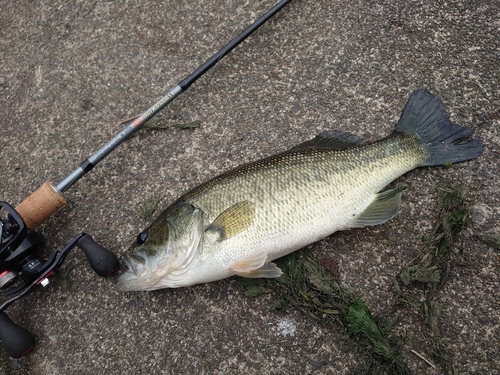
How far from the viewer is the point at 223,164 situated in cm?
280

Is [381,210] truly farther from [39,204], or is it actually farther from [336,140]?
[39,204]

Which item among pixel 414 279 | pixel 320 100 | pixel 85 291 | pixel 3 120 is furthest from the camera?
pixel 3 120

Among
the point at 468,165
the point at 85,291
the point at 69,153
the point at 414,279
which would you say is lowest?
the point at 414,279

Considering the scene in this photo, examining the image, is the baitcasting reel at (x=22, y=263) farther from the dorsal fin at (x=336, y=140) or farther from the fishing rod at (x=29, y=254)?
the dorsal fin at (x=336, y=140)

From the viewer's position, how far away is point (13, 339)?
7.74 ft

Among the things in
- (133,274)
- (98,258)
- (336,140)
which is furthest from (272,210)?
(98,258)

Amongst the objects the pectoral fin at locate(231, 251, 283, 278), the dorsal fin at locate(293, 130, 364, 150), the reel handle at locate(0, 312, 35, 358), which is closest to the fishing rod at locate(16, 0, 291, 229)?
the reel handle at locate(0, 312, 35, 358)

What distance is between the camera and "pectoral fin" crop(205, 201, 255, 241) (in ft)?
7.31

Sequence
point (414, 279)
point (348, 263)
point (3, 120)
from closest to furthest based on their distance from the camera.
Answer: point (414, 279) < point (348, 263) < point (3, 120)

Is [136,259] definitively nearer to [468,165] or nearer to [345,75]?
[345,75]

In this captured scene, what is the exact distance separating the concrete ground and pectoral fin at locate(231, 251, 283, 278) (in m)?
0.31

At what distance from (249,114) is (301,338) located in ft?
5.34

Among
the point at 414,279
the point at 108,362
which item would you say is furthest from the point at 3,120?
the point at 414,279

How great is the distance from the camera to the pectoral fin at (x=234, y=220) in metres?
2.23
